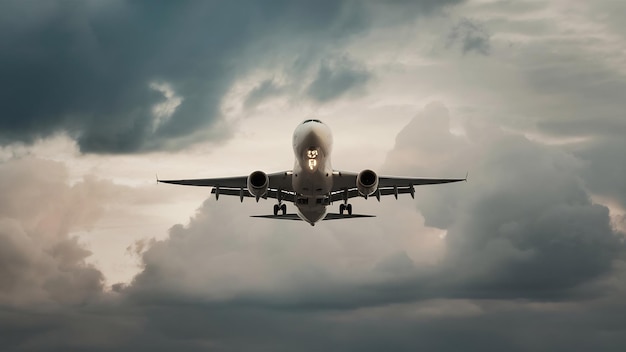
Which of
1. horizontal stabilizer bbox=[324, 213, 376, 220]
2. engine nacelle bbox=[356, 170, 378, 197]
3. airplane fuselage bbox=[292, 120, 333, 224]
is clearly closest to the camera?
airplane fuselage bbox=[292, 120, 333, 224]

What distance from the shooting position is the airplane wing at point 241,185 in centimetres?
6256

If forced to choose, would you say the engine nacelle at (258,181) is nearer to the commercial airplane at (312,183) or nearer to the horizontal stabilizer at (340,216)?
the commercial airplane at (312,183)

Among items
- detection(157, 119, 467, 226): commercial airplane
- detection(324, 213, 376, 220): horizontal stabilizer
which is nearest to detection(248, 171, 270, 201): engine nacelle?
detection(157, 119, 467, 226): commercial airplane

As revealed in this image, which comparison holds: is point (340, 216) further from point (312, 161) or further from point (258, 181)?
point (312, 161)

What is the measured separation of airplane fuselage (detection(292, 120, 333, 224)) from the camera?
55.8 meters

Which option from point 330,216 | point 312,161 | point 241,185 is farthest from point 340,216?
point 312,161

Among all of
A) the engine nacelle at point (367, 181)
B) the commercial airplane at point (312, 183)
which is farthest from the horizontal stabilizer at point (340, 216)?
the engine nacelle at point (367, 181)

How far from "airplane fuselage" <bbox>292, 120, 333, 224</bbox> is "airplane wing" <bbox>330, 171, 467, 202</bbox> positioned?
5.71 ft

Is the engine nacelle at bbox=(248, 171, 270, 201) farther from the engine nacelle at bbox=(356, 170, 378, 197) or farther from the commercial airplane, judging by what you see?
the engine nacelle at bbox=(356, 170, 378, 197)

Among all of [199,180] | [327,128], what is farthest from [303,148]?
[199,180]

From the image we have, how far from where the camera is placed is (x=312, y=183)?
5866 cm

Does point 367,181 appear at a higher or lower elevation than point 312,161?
higher

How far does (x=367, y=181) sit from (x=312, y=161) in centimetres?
485

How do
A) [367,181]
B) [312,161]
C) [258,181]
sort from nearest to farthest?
[312,161]
[258,181]
[367,181]
